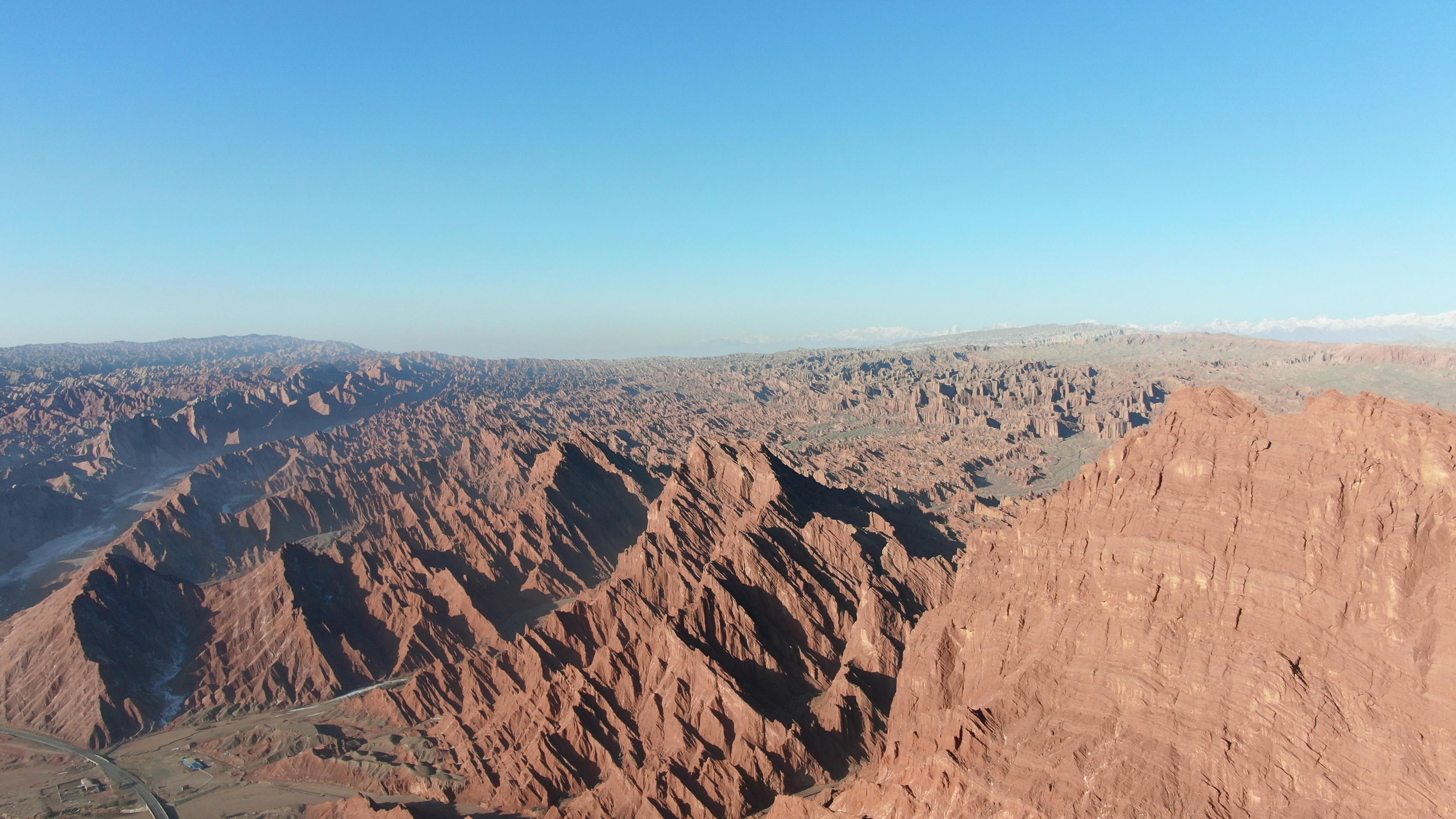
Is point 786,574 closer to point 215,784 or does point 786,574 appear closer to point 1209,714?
point 1209,714

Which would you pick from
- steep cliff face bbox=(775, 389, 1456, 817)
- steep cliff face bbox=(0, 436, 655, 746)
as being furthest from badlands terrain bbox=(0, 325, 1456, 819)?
steep cliff face bbox=(0, 436, 655, 746)

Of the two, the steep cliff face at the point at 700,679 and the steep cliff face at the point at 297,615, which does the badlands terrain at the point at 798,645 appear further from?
the steep cliff face at the point at 297,615

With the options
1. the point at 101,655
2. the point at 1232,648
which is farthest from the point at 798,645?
the point at 101,655

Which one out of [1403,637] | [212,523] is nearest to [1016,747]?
[1403,637]

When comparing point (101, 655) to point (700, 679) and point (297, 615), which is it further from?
point (700, 679)

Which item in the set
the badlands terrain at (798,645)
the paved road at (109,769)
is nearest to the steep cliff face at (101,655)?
the badlands terrain at (798,645)

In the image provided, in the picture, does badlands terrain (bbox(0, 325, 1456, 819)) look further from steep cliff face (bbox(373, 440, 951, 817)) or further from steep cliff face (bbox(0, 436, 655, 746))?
steep cliff face (bbox(0, 436, 655, 746))

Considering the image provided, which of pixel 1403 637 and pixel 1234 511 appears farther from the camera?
pixel 1234 511
